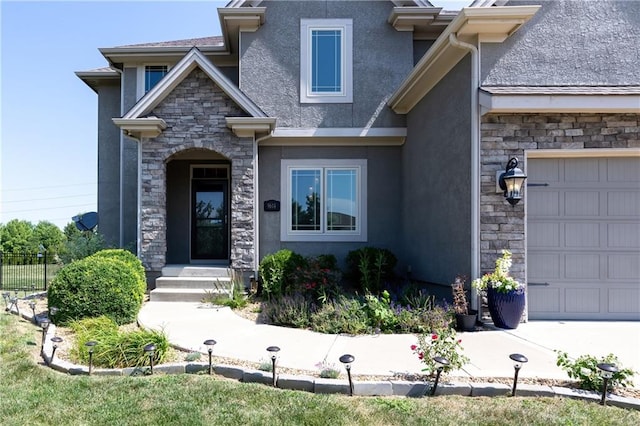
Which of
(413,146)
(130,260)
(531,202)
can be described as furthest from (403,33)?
(130,260)

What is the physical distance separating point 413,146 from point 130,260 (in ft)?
22.0

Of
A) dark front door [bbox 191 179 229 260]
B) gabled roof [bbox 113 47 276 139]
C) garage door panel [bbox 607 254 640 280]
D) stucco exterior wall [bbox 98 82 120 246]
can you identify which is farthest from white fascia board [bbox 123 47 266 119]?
garage door panel [bbox 607 254 640 280]

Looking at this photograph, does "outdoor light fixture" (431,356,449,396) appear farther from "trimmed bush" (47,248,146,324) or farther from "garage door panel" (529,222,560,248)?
"trimmed bush" (47,248,146,324)

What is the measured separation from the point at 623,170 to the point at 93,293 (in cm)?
893

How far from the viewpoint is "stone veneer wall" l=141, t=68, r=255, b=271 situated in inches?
358

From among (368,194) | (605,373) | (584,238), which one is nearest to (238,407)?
(605,373)

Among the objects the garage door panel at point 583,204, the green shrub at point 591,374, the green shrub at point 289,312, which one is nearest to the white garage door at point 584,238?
the garage door panel at point 583,204

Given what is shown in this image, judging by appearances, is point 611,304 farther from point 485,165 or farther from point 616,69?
point 616,69

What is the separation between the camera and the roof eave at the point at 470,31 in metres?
5.94

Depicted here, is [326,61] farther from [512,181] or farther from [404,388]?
[404,388]

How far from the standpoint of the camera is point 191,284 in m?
8.75

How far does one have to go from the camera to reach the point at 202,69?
902 centimetres

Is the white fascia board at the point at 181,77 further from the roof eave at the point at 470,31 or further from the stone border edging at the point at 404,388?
the stone border edging at the point at 404,388

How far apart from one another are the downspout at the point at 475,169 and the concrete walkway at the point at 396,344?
103cm
